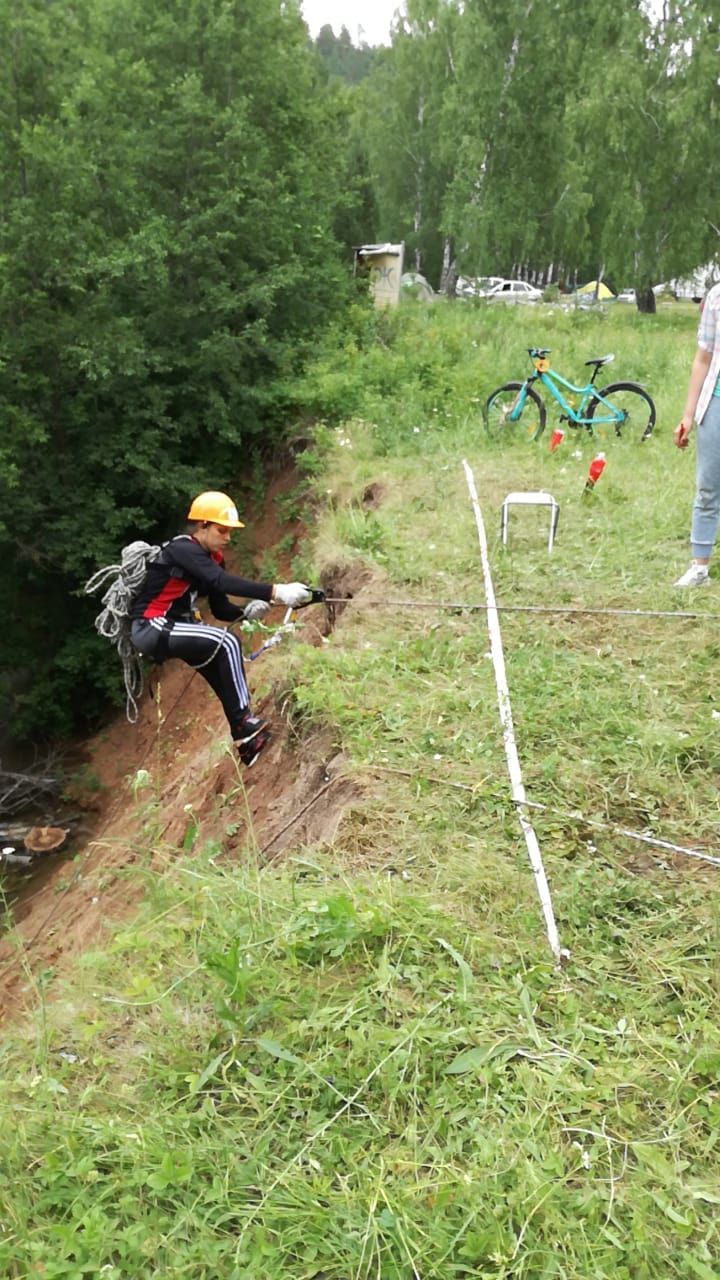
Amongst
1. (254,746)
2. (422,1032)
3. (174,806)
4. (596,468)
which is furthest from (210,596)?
(596,468)

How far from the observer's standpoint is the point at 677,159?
1984 centimetres

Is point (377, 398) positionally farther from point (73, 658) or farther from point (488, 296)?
point (488, 296)

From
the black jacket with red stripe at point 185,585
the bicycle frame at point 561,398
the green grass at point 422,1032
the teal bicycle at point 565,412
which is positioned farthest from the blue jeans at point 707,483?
the bicycle frame at point 561,398

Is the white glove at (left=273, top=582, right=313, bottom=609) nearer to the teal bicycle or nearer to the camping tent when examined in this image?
the teal bicycle

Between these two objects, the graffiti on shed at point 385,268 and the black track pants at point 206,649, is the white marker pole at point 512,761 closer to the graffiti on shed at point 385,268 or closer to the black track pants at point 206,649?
the black track pants at point 206,649

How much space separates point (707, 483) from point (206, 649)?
299 centimetres

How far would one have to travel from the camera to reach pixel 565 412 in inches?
355

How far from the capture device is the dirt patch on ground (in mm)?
3756

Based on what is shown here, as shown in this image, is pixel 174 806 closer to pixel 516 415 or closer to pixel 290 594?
pixel 290 594

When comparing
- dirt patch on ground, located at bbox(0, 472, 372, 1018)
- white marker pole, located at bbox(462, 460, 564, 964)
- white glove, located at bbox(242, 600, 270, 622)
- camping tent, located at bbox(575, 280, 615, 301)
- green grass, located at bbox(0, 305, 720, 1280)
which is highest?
camping tent, located at bbox(575, 280, 615, 301)

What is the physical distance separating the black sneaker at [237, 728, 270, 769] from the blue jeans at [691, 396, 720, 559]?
9.09 ft

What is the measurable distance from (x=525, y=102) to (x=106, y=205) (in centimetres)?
1400

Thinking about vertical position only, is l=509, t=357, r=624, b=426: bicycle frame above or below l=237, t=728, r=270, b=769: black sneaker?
above

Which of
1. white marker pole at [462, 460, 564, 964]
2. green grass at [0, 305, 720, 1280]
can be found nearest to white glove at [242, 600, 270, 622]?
green grass at [0, 305, 720, 1280]
